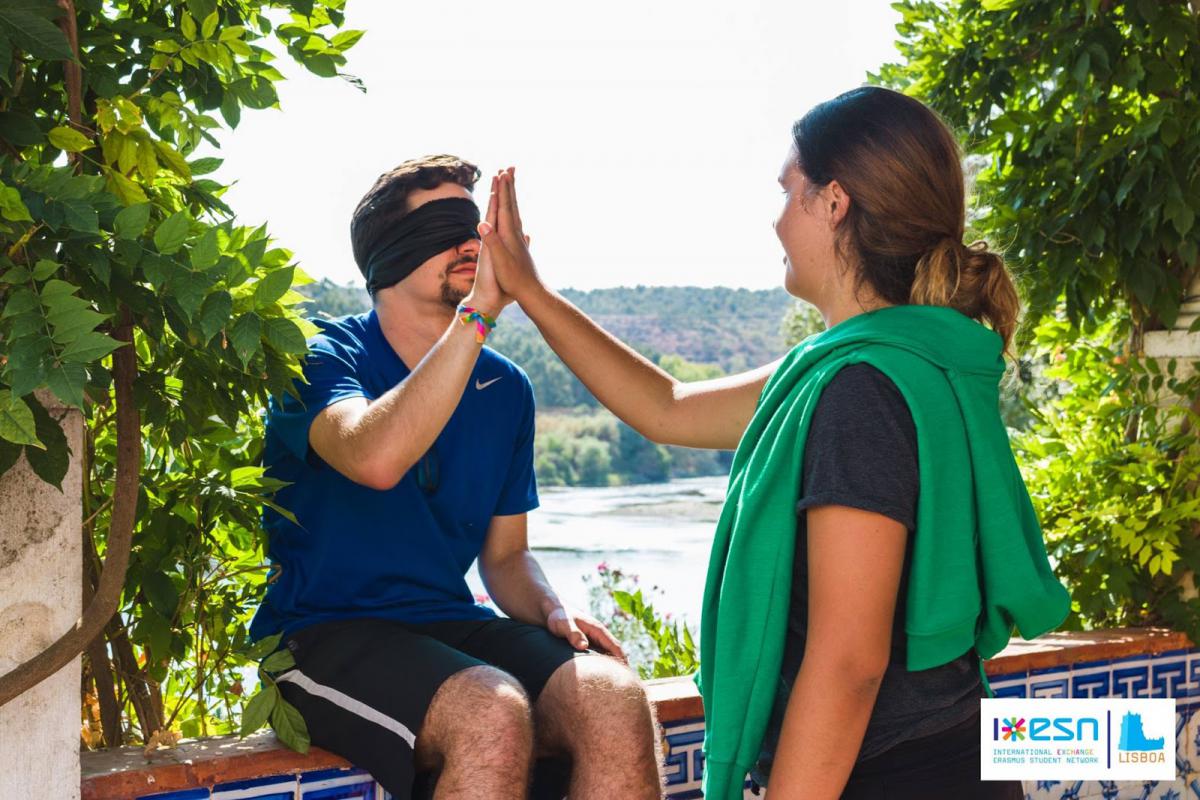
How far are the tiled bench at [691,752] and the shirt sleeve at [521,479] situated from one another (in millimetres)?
495

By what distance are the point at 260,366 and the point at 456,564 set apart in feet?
2.16

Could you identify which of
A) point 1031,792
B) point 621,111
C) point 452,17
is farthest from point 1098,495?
point 621,111

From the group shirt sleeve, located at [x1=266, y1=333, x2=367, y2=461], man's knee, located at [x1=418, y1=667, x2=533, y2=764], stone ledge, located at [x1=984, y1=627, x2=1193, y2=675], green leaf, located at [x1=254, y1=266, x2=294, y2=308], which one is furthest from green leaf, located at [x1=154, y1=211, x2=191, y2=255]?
stone ledge, located at [x1=984, y1=627, x2=1193, y2=675]

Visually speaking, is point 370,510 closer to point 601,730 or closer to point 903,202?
point 601,730

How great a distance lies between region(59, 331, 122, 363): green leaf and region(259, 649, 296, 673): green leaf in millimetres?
792

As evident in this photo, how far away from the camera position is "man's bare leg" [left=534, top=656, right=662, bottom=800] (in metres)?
1.91

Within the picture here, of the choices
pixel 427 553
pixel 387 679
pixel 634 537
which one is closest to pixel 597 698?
pixel 387 679

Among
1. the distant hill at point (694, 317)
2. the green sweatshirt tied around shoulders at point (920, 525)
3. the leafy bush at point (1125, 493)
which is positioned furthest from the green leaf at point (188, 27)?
the distant hill at point (694, 317)

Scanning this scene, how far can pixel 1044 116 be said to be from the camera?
3584mm

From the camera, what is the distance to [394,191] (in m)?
2.47

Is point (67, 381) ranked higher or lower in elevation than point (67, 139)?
lower

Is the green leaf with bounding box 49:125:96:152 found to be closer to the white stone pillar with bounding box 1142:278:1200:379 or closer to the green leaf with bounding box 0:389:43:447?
the green leaf with bounding box 0:389:43:447

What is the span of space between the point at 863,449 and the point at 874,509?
0.08m

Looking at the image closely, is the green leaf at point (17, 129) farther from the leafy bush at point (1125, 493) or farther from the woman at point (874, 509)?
the leafy bush at point (1125, 493)
